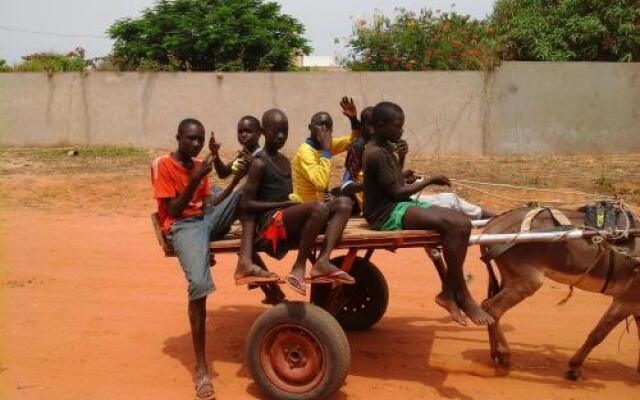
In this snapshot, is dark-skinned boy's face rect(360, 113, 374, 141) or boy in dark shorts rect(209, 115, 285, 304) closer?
boy in dark shorts rect(209, 115, 285, 304)

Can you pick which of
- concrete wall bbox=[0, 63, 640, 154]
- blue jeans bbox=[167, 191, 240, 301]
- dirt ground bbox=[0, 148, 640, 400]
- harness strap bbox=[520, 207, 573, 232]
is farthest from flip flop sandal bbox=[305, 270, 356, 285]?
concrete wall bbox=[0, 63, 640, 154]

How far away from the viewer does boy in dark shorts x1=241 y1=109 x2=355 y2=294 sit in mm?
4504

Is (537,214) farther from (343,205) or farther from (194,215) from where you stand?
(194,215)

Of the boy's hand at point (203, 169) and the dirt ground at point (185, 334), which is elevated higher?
the boy's hand at point (203, 169)

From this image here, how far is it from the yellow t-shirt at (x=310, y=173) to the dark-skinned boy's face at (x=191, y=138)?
2.47 feet

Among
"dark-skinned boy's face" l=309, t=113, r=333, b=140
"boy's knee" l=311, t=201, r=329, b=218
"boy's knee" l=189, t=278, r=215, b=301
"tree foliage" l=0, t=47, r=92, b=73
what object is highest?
"tree foliage" l=0, t=47, r=92, b=73

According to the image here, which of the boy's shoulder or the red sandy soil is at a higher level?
the boy's shoulder

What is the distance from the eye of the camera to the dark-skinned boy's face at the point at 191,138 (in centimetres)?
487

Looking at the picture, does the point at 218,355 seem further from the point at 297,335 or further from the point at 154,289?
the point at 154,289

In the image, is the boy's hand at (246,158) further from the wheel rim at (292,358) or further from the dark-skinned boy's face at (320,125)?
the wheel rim at (292,358)

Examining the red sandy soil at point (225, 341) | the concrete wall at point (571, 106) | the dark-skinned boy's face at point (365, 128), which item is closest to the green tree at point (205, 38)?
the concrete wall at point (571, 106)

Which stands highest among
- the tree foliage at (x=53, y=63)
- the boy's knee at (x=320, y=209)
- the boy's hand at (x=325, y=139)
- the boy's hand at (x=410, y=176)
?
the tree foliage at (x=53, y=63)

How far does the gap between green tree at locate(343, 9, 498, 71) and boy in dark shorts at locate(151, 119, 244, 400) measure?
43.3ft

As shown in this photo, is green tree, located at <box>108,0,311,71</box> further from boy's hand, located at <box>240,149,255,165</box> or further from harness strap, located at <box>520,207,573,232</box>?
harness strap, located at <box>520,207,573,232</box>
